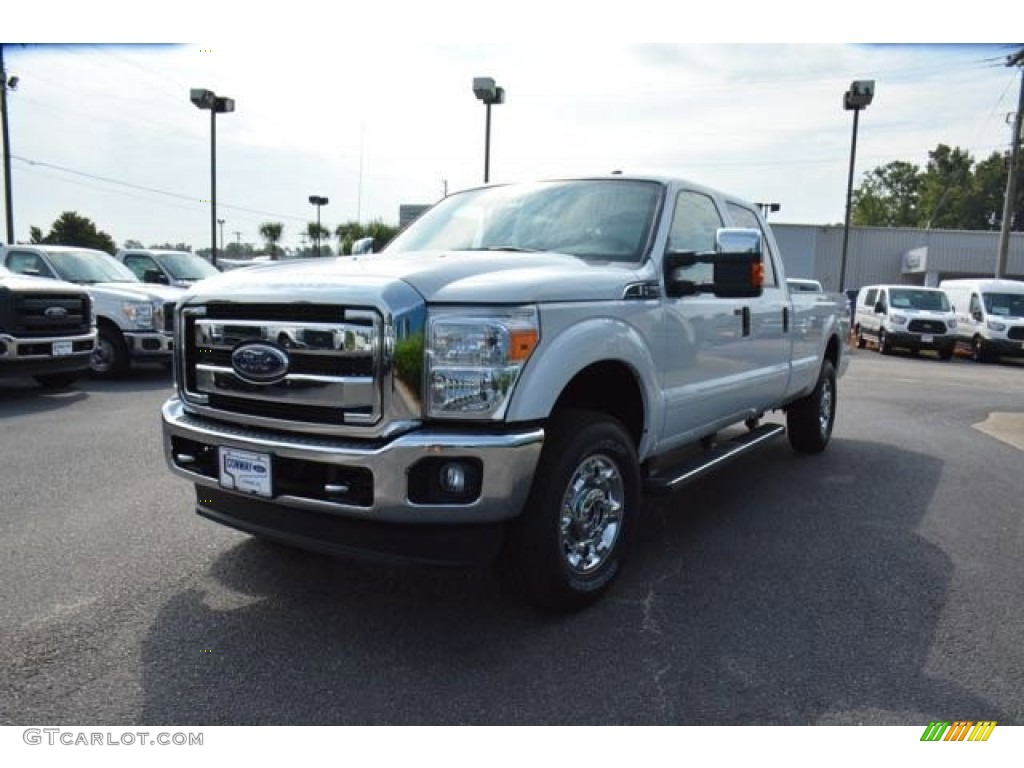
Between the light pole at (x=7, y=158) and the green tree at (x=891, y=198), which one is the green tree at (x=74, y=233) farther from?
the green tree at (x=891, y=198)

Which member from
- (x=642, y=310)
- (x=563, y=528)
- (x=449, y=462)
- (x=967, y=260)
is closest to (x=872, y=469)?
(x=642, y=310)

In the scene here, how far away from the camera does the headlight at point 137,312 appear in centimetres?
1051

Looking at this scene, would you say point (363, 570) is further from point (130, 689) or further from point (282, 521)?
point (130, 689)

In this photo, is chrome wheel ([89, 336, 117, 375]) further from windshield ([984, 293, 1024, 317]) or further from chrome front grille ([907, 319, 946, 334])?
windshield ([984, 293, 1024, 317])

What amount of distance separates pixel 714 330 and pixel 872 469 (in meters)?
2.71

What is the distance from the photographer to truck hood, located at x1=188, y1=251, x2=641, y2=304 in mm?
2918

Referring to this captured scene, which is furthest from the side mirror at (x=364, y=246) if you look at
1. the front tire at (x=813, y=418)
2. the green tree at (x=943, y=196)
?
the green tree at (x=943, y=196)

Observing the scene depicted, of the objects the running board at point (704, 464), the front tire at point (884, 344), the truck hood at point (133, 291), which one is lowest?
the front tire at point (884, 344)

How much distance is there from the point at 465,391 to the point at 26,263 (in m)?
10.6

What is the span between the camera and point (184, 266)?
14.3 metres

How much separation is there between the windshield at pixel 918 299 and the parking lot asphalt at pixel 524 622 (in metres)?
15.6

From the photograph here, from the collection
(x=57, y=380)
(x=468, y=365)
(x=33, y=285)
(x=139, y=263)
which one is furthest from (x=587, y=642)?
(x=139, y=263)

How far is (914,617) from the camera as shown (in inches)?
133

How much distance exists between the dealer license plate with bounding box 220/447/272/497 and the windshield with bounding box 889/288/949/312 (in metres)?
19.4
